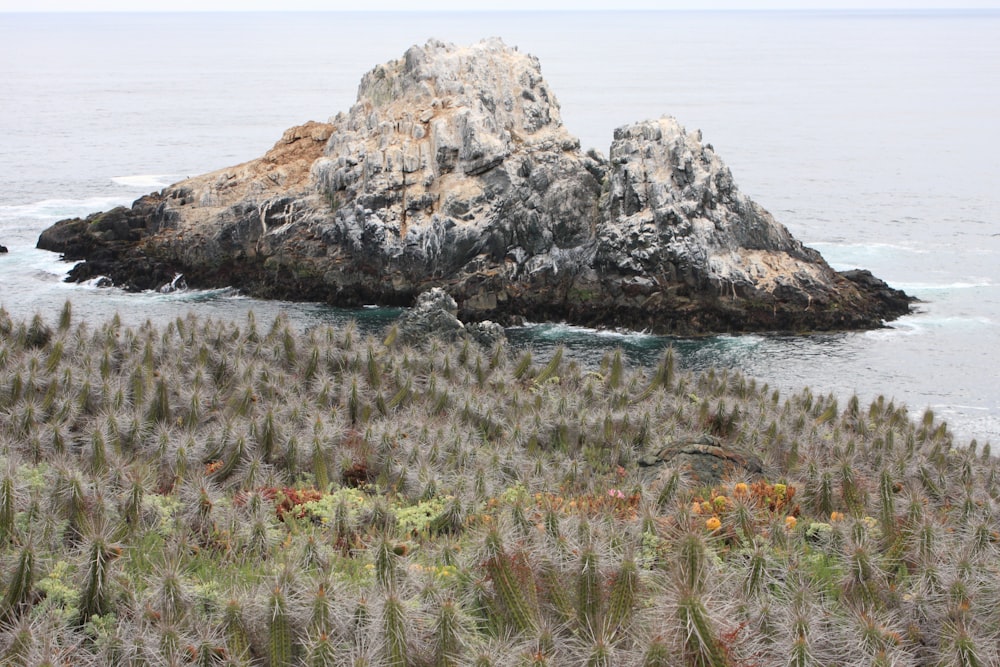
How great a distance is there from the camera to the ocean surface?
1455 inches

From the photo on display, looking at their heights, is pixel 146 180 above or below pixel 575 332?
above

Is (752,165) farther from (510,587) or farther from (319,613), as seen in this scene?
(319,613)

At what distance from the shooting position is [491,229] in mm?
42562

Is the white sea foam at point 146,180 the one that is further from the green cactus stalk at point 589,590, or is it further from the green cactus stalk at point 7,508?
the green cactus stalk at point 589,590

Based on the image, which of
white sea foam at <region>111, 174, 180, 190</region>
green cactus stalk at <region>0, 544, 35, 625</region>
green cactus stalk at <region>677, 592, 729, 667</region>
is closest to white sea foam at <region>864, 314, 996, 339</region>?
green cactus stalk at <region>677, 592, 729, 667</region>

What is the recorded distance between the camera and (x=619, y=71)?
508 feet

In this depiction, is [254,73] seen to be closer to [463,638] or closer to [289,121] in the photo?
[289,121]

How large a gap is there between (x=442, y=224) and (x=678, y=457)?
2942 centimetres

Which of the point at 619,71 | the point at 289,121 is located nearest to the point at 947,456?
the point at 289,121

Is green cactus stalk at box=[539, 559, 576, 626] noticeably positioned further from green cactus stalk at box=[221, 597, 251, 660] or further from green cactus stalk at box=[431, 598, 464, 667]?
green cactus stalk at box=[221, 597, 251, 660]

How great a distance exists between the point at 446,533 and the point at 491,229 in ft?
106

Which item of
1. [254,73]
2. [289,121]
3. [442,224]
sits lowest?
[442,224]

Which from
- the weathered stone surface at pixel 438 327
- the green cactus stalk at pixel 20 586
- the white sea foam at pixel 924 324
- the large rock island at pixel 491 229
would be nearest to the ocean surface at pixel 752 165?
the white sea foam at pixel 924 324

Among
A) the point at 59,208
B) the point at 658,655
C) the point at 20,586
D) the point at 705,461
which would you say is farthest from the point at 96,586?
the point at 59,208
